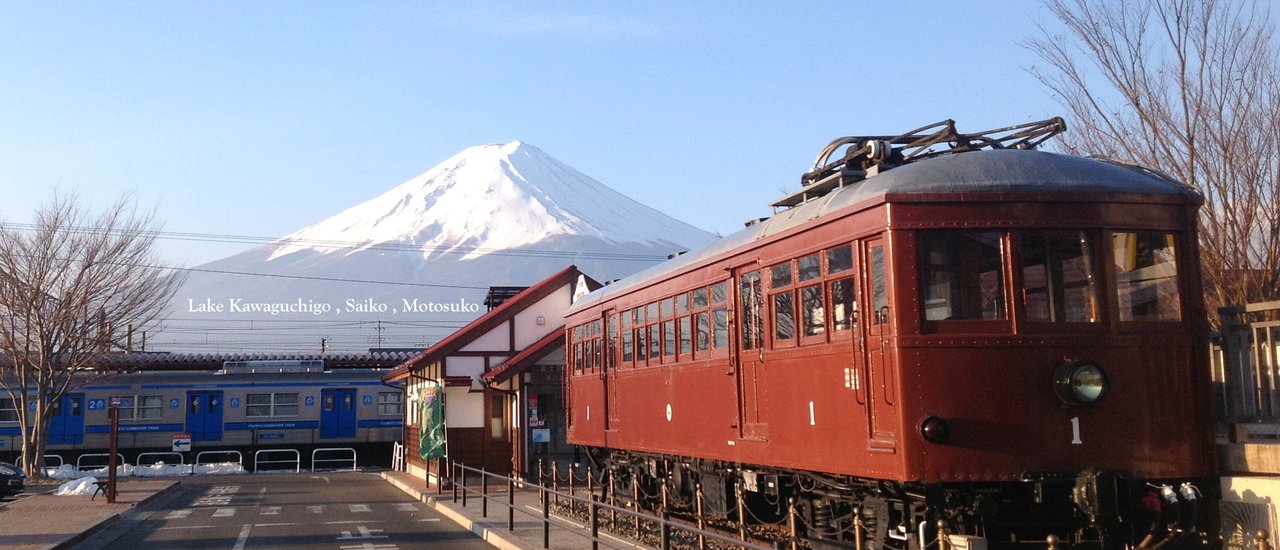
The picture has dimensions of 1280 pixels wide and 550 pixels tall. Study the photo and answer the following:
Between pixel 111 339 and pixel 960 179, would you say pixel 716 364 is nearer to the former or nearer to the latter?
pixel 960 179

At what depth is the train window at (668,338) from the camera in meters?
13.6

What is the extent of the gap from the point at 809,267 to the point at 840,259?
55 centimetres

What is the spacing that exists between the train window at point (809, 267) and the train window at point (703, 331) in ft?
7.65

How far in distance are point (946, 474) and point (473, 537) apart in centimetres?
875

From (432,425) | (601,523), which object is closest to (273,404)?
(432,425)

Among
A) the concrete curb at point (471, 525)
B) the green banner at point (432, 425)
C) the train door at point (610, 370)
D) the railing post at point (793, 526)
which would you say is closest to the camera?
the railing post at point (793, 526)

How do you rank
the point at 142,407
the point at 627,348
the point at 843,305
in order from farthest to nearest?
the point at 142,407 → the point at 627,348 → the point at 843,305

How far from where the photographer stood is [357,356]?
49562mm

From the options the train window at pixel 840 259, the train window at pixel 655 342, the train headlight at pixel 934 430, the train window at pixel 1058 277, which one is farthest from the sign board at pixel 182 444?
the train window at pixel 1058 277

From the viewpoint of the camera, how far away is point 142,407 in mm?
39375

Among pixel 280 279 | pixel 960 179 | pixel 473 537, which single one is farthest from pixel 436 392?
pixel 280 279

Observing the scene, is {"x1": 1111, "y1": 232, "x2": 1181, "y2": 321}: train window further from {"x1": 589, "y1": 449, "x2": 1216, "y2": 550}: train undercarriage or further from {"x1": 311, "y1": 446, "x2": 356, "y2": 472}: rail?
{"x1": 311, "y1": 446, "x2": 356, "y2": 472}: rail

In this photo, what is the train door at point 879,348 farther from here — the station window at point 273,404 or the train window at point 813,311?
the station window at point 273,404

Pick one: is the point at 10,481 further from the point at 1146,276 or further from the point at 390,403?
the point at 1146,276
